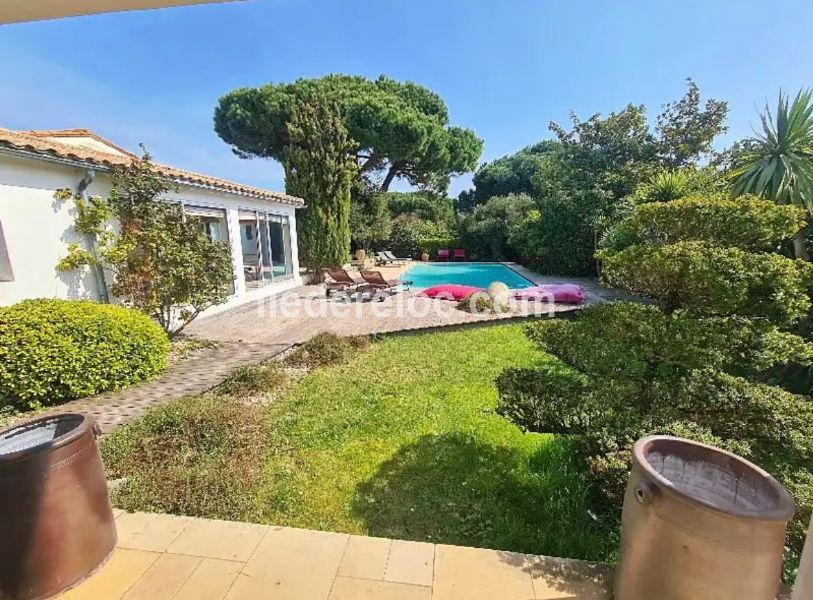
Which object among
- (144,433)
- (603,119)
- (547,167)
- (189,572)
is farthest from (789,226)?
(547,167)

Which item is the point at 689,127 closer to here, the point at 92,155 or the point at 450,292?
the point at 450,292

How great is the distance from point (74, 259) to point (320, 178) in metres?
12.1

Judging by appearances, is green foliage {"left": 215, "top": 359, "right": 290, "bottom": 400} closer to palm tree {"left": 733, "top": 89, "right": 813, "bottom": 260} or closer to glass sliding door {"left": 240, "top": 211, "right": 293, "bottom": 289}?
glass sliding door {"left": 240, "top": 211, "right": 293, "bottom": 289}

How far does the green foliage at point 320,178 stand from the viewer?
690 inches

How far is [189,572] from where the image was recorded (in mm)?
2562

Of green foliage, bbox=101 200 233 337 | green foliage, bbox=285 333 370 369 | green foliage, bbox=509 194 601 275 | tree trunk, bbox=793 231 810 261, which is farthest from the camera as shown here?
green foliage, bbox=509 194 601 275

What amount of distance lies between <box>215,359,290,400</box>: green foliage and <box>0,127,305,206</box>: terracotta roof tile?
499cm

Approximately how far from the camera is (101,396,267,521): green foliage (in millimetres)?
3301

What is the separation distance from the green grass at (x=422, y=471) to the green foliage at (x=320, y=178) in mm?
13066

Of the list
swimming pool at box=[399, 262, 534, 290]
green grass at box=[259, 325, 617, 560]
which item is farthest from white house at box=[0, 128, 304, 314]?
swimming pool at box=[399, 262, 534, 290]

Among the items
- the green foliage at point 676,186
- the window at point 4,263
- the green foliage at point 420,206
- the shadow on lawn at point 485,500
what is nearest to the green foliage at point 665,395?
the shadow on lawn at point 485,500

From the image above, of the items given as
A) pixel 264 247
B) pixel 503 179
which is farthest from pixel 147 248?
pixel 503 179

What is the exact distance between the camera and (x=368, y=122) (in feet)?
80.1

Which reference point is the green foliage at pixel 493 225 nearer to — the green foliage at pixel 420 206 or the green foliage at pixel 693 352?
the green foliage at pixel 420 206
